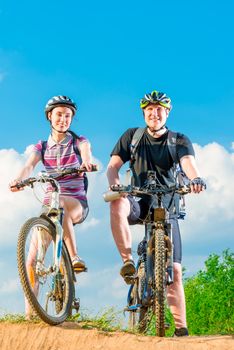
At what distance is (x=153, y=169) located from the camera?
8.88 meters

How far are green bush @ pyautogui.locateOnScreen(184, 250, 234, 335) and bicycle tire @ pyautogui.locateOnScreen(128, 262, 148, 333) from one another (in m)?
14.2

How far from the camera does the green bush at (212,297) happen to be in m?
23.2

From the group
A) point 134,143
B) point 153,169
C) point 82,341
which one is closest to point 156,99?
point 134,143

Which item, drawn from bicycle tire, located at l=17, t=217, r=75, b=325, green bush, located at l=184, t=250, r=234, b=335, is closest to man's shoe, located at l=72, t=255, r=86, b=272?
bicycle tire, located at l=17, t=217, r=75, b=325

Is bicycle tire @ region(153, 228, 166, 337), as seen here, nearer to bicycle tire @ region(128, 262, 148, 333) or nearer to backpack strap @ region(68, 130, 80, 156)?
bicycle tire @ region(128, 262, 148, 333)

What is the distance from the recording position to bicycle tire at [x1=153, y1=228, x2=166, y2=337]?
793cm

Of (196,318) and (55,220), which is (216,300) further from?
(55,220)

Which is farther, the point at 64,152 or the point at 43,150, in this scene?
the point at 43,150

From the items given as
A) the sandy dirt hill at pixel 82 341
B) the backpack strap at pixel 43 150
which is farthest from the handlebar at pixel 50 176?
the sandy dirt hill at pixel 82 341

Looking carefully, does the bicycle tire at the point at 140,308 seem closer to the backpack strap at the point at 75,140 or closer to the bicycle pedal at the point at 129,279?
the bicycle pedal at the point at 129,279

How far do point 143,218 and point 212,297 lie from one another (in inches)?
639

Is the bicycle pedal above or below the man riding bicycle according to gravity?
below

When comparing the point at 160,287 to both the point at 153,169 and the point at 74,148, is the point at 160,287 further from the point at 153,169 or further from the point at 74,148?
the point at 74,148

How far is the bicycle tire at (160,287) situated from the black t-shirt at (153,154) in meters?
0.84
